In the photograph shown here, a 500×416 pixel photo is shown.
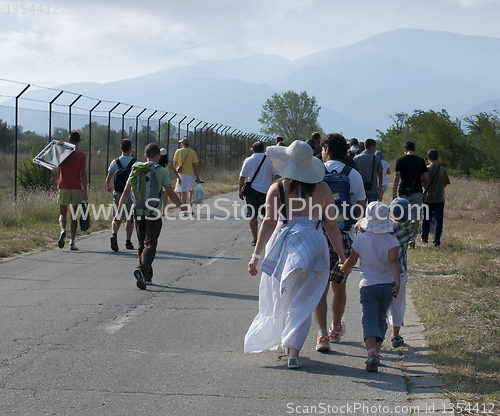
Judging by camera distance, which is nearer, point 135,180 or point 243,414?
point 243,414

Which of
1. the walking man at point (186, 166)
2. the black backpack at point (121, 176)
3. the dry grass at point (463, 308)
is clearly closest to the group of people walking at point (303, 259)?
the dry grass at point (463, 308)

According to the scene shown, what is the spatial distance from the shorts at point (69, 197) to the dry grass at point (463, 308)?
6.06 m

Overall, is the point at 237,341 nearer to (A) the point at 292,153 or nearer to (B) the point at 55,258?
(A) the point at 292,153

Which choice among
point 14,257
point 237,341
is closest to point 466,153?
point 14,257

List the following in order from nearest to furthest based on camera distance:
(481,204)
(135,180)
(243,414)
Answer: (243,414)
(135,180)
(481,204)

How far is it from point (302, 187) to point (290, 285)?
2.61 feet

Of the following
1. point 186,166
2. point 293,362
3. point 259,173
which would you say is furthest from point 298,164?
point 186,166

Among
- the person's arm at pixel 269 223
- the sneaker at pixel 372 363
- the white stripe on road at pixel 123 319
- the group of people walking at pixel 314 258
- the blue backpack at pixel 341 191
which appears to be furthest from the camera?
the white stripe on road at pixel 123 319

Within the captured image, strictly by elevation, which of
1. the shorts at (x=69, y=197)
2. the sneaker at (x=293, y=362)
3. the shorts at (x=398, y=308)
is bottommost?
the sneaker at (x=293, y=362)

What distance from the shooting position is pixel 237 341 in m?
5.41

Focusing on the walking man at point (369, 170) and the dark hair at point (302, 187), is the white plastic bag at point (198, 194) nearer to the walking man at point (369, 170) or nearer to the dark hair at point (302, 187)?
the walking man at point (369, 170)

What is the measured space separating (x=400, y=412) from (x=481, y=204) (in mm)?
18602

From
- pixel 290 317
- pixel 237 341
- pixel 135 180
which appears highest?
pixel 135 180

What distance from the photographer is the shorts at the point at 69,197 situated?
35.3 ft
